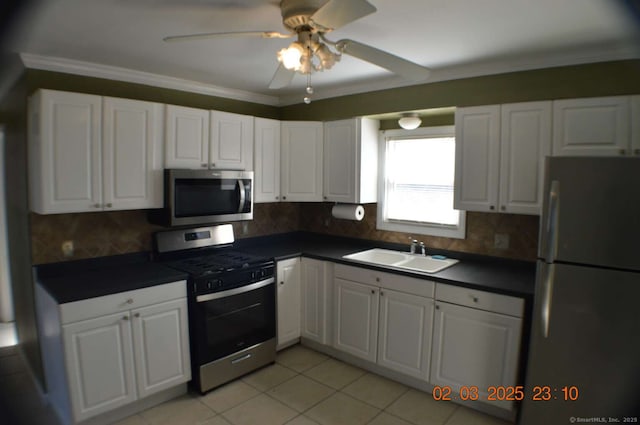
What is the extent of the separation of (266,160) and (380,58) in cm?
188

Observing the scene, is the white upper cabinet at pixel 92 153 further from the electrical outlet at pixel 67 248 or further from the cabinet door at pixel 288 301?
the cabinet door at pixel 288 301

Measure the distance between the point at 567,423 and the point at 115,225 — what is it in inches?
120

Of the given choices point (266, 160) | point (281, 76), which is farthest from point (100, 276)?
point (281, 76)

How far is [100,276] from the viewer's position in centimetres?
252

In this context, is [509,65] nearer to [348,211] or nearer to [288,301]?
[348,211]

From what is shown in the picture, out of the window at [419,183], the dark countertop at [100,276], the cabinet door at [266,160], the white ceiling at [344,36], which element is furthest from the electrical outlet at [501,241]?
the dark countertop at [100,276]

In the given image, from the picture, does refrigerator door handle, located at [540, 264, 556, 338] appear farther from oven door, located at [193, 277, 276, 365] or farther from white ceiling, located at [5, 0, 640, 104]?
oven door, located at [193, 277, 276, 365]

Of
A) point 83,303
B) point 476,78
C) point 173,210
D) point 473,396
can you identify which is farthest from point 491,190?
point 83,303

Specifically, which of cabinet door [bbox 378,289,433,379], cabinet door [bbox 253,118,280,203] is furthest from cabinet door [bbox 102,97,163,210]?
cabinet door [bbox 378,289,433,379]

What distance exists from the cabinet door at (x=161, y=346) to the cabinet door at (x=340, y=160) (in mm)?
1576

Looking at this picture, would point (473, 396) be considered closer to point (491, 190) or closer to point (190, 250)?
point (491, 190)

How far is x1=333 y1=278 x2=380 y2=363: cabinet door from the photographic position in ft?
9.49

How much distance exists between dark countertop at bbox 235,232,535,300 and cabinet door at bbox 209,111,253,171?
30.5 inches

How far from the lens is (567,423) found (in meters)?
2.01
